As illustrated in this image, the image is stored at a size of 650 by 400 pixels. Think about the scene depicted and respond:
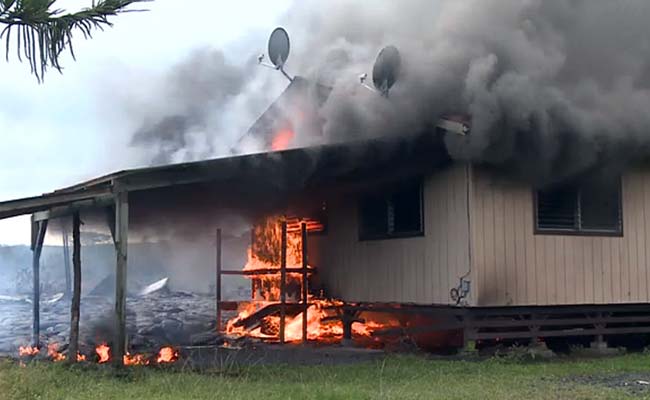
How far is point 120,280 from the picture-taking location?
28.9 ft

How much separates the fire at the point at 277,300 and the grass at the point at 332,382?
3471mm

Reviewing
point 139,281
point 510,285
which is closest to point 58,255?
point 139,281

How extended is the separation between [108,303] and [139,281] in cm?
555

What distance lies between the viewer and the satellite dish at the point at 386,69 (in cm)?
1134

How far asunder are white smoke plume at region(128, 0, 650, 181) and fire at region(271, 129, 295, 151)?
1.08 meters

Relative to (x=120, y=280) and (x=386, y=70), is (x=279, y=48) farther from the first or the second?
(x=120, y=280)

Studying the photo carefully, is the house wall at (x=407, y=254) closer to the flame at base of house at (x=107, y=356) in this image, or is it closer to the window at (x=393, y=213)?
the window at (x=393, y=213)

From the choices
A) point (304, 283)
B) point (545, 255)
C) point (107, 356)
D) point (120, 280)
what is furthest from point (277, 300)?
point (120, 280)

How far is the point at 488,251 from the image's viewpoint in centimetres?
1066

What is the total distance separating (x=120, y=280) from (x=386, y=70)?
495 centimetres

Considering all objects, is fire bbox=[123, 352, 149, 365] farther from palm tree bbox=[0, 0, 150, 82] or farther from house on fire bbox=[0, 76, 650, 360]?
palm tree bbox=[0, 0, 150, 82]

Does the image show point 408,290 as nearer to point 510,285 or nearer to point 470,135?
point 510,285

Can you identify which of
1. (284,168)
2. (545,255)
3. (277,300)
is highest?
(284,168)

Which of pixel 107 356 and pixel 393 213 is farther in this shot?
pixel 393 213
